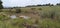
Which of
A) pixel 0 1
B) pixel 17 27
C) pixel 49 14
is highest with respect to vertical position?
pixel 17 27

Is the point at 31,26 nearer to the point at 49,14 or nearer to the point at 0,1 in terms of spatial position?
the point at 49,14

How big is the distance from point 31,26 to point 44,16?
11.7ft

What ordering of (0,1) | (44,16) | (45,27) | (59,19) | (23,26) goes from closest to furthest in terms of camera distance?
(45,27), (23,26), (59,19), (44,16), (0,1)

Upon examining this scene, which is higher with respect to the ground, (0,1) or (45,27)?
(45,27)

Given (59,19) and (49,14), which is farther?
(49,14)

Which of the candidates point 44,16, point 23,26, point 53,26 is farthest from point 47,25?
point 44,16

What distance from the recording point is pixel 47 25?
11125 mm

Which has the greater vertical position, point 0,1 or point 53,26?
point 53,26

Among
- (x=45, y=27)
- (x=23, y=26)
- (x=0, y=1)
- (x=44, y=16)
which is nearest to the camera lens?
(x=45, y=27)

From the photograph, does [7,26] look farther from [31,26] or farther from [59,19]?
[59,19]

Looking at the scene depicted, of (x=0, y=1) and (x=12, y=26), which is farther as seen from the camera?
(x=0, y=1)

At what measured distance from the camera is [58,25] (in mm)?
11312

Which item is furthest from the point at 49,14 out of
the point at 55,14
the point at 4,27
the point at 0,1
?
the point at 0,1

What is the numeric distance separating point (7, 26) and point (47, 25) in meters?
2.17
